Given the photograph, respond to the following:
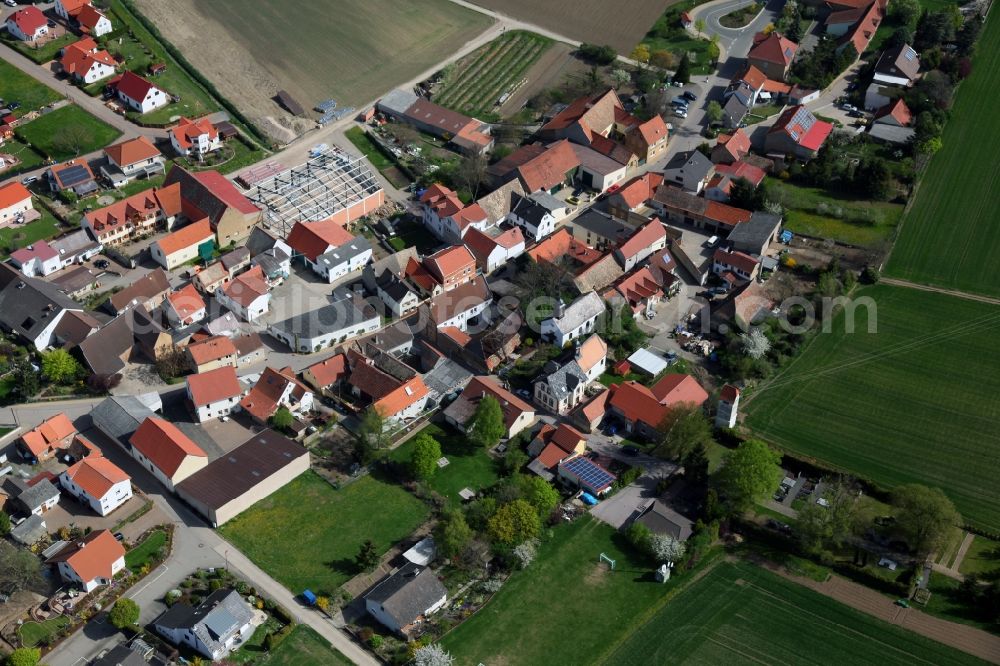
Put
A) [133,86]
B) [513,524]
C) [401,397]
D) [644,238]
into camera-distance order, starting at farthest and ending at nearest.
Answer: [133,86], [644,238], [401,397], [513,524]

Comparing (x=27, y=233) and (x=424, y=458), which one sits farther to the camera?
(x=27, y=233)

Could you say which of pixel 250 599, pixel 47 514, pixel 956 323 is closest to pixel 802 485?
pixel 956 323

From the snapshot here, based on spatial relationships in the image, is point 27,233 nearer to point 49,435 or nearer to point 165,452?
point 49,435

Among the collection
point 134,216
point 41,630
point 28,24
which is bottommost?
point 41,630

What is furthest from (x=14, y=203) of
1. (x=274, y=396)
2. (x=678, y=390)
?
(x=678, y=390)

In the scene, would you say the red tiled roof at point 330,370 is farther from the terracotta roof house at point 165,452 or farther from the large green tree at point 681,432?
the large green tree at point 681,432

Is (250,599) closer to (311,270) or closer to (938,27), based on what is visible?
(311,270)

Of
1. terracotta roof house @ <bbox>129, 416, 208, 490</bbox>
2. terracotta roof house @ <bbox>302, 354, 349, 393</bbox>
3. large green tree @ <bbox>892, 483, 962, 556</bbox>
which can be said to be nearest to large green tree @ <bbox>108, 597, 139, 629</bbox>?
terracotta roof house @ <bbox>129, 416, 208, 490</bbox>
